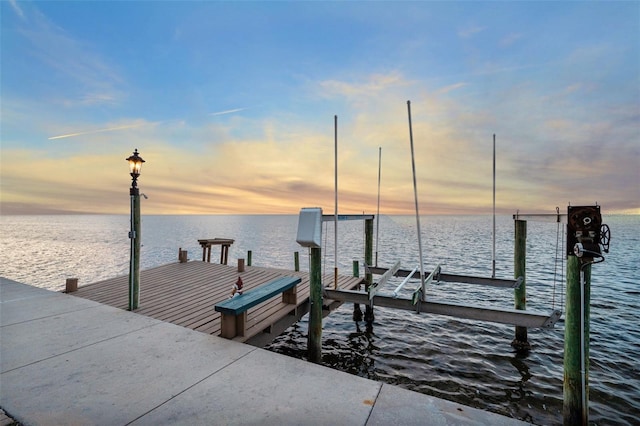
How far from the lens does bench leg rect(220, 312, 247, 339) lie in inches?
192

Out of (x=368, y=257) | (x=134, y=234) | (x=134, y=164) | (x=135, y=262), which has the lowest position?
(x=368, y=257)

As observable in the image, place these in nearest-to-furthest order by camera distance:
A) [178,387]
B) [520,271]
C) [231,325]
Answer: [178,387] < [231,325] < [520,271]

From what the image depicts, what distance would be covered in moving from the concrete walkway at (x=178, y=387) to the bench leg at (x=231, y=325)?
0.23 meters

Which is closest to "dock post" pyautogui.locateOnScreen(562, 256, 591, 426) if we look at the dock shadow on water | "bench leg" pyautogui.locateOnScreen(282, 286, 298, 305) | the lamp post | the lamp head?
the dock shadow on water

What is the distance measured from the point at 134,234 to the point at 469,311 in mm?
7787

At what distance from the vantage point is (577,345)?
403 cm

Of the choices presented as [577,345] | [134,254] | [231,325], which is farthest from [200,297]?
[577,345]

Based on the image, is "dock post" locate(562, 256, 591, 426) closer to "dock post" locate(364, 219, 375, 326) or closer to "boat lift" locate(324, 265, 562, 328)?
"boat lift" locate(324, 265, 562, 328)

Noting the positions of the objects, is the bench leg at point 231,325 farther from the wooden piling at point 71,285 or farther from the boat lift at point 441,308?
the wooden piling at point 71,285

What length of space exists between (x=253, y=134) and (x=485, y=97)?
13613 mm

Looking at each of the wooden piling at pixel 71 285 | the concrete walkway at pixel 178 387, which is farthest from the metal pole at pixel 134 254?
the wooden piling at pixel 71 285

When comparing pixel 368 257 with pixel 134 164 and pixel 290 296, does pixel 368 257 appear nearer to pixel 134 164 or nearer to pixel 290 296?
pixel 290 296

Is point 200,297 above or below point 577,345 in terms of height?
below

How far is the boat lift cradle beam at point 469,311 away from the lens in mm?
4930
